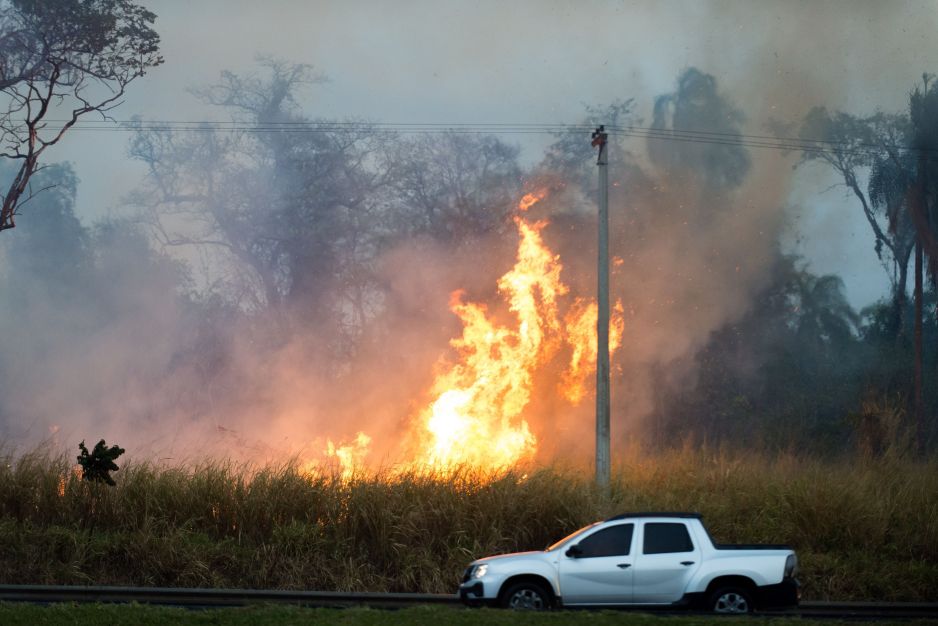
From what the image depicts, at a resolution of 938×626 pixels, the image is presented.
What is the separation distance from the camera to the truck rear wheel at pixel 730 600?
12.6 meters

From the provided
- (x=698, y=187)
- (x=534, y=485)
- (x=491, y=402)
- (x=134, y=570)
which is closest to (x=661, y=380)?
(x=698, y=187)

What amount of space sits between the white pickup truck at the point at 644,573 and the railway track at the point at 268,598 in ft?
7.60

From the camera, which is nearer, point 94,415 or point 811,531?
point 811,531

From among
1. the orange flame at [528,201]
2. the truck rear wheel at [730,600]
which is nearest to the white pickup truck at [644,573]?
the truck rear wheel at [730,600]

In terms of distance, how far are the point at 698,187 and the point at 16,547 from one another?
24962 millimetres

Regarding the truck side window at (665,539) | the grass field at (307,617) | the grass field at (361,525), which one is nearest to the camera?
the grass field at (307,617)

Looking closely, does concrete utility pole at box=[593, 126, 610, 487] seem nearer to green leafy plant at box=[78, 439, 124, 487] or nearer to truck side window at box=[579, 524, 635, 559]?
truck side window at box=[579, 524, 635, 559]

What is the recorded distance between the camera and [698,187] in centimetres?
3559

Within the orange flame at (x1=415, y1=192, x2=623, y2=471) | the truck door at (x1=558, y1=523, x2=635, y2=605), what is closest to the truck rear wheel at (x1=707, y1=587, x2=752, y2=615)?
the truck door at (x1=558, y1=523, x2=635, y2=605)

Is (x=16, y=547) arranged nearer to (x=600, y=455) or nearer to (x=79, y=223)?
(x=600, y=455)

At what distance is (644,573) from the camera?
12.9 meters

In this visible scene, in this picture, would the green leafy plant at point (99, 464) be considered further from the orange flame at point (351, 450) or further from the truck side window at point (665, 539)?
the orange flame at point (351, 450)

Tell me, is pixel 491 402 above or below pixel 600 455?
above

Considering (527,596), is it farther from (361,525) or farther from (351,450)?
(351,450)
